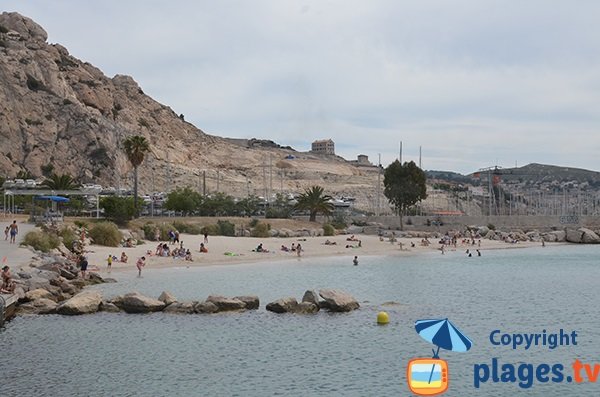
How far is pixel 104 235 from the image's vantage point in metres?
53.9

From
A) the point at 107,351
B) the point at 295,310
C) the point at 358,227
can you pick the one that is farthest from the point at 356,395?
the point at 358,227

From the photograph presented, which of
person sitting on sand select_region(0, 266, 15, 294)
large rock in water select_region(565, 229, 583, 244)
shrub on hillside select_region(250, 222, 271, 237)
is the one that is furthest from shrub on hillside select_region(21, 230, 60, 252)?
large rock in water select_region(565, 229, 583, 244)

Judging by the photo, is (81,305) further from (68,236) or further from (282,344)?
(68,236)

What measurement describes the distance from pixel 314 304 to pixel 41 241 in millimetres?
23178

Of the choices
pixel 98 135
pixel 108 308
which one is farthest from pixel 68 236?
pixel 98 135

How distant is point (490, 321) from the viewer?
29047mm

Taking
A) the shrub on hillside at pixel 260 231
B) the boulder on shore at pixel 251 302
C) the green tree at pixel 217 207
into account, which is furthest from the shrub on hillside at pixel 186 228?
the boulder on shore at pixel 251 302

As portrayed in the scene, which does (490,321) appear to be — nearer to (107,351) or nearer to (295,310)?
(295,310)

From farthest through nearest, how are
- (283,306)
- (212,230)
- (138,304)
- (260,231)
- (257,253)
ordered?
(260,231), (212,230), (257,253), (283,306), (138,304)

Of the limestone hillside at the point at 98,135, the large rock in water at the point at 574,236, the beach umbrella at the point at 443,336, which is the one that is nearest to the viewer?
the beach umbrella at the point at 443,336

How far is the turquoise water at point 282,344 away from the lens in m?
18.8

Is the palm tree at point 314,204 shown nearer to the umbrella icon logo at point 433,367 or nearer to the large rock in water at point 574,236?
the large rock in water at point 574,236

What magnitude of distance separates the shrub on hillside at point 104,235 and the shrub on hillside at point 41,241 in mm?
5878

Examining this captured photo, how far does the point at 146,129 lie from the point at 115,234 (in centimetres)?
11184
